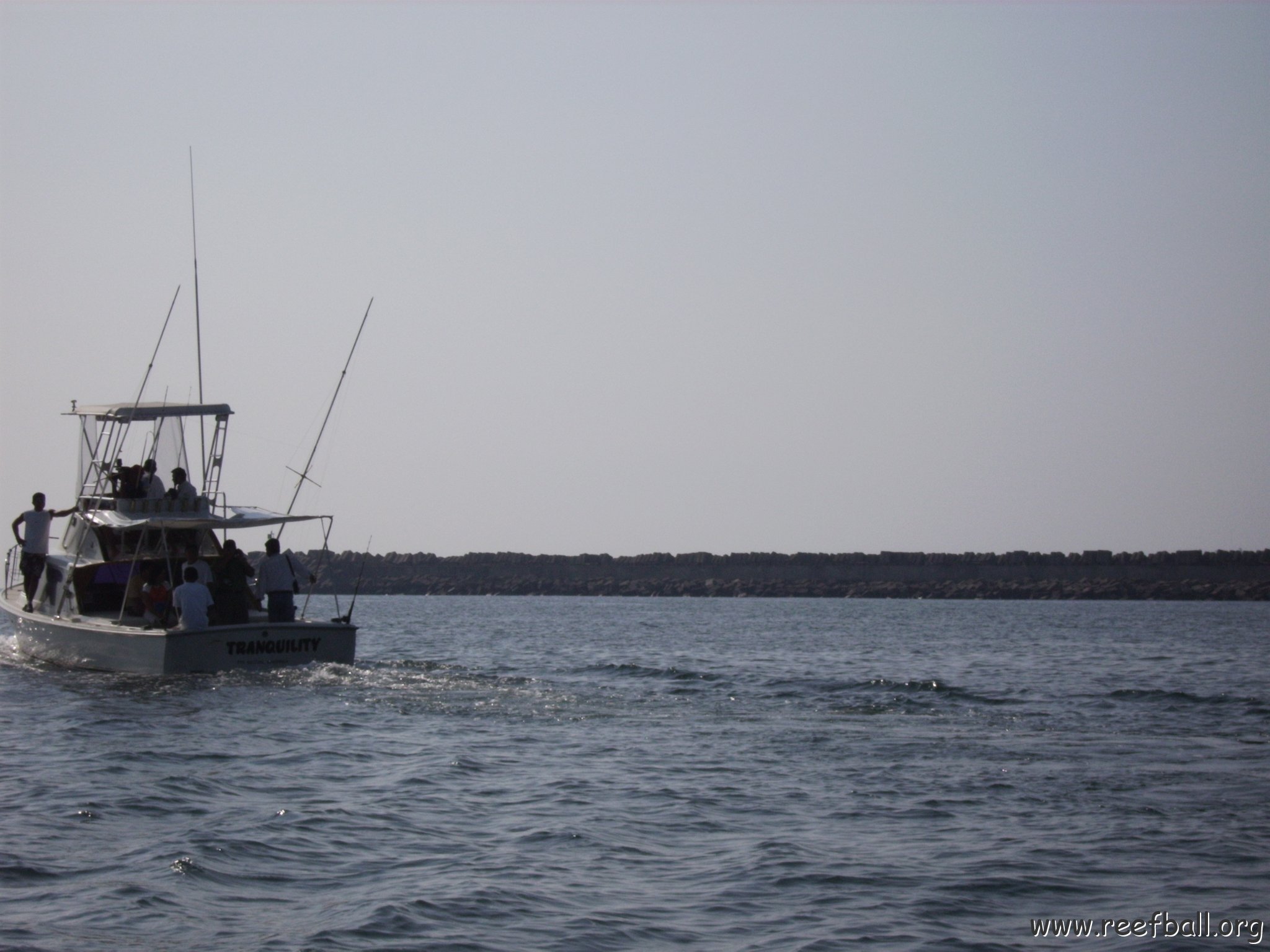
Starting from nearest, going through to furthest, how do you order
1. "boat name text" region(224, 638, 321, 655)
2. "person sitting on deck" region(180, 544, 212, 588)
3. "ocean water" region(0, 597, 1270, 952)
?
1. "ocean water" region(0, 597, 1270, 952)
2. "boat name text" region(224, 638, 321, 655)
3. "person sitting on deck" region(180, 544, 212, 588)

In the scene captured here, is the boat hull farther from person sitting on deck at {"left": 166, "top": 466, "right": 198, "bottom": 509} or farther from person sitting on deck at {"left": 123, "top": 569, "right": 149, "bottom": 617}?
person sitting on deck at {"left": 166, "top": 466, "right": 198, "bottom": 509}

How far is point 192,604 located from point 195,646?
0.61m

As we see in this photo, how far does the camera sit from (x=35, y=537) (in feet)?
74.1

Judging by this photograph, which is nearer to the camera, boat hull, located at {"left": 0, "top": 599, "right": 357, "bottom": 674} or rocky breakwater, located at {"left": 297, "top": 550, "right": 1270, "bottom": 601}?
boat hull, located at {"left": 0, "top": 599, "right": 357, "bottom": 674}

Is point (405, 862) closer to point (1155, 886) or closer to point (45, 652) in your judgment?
point (1155, 886)

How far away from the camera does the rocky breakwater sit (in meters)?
86.6

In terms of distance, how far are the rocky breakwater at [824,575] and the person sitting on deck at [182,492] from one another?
7237cm

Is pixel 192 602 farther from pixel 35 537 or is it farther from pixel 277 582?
pixel 35 537

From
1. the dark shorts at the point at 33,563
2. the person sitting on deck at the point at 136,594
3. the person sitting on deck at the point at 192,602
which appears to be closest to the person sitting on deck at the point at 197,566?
the person sitting on deck at the point at 192,602

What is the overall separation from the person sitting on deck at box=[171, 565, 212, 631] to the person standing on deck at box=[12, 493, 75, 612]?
194 inches

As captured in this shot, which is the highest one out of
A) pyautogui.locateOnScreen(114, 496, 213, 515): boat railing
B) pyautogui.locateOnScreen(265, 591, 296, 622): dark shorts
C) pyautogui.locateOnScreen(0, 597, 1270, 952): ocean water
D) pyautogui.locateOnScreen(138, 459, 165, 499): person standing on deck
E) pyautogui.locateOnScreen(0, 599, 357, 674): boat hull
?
pyautogui.locateOnScreen(138, 459, 165, 499): person standing on deck

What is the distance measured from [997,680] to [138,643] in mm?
14519

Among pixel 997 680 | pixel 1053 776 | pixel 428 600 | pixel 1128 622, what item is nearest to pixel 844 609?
pixel 1128 622

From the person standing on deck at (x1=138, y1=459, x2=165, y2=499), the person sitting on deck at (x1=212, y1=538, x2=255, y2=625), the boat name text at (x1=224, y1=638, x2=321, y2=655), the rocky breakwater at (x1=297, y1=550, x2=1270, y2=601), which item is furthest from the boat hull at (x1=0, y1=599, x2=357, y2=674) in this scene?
the rocky breakwater at (x1=297, y1=550, x2=1270, y2=601)
